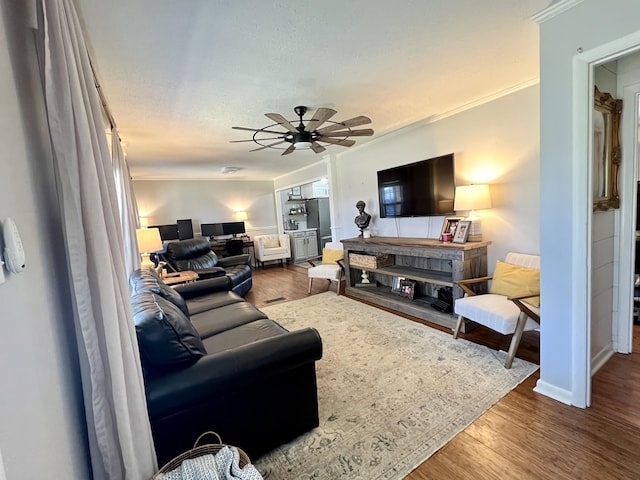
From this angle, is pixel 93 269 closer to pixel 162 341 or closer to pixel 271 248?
pixel 162 341

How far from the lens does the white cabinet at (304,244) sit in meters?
7.64

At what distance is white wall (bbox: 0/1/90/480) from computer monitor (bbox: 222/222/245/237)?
647cm

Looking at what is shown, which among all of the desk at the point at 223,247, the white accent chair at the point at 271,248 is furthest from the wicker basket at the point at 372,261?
the desk at the point at 223,247

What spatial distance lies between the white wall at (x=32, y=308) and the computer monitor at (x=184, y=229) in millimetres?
6235

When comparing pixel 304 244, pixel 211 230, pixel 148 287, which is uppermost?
pixel 211 230

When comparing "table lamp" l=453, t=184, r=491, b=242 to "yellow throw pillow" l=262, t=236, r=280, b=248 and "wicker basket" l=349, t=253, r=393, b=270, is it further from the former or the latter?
"yellow throw pillow" l=262, t=236, r=280, b=248

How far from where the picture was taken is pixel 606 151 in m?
2.06

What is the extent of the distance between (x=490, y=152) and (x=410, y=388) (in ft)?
8.04

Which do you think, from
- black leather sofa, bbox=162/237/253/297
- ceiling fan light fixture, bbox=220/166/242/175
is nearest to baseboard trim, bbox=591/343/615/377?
black leather sofa, bbox=162/237/253/297

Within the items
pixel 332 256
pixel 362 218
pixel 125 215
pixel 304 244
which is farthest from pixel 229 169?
pixel 125 215

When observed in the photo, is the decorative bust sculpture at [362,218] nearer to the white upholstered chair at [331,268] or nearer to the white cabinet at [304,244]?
the white upholstered chair at [331,268]

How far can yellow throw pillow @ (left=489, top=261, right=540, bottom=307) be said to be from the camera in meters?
2.48

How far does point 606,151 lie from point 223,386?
2.86 meters

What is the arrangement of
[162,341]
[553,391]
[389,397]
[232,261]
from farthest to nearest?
[232,261]
[389,397]
[553,391]
[162,341]
